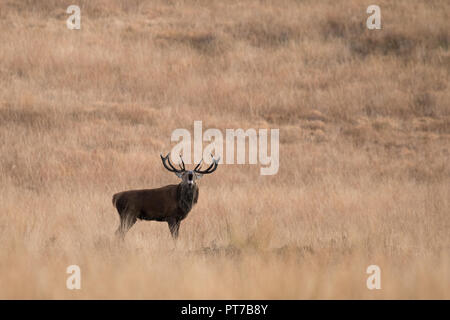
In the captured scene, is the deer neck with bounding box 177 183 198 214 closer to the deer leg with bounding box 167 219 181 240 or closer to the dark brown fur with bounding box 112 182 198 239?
the dark brown fur with bounding box 112 182 198 239

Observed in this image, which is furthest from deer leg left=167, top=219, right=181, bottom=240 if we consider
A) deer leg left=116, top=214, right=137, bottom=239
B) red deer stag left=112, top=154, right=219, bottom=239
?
deer leg left=116, top=214, right=137, bottom=239

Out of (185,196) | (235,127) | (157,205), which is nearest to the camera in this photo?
(185,196)

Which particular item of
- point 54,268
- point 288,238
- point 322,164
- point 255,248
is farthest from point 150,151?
point 54,268

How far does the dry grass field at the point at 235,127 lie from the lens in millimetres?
6371

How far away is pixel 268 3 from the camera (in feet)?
103

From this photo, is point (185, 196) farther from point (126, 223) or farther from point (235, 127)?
point (235, 127)

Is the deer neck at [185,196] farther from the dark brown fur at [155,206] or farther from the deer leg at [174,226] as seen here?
the deer leg at [174,226]

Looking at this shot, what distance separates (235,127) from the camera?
19.5m

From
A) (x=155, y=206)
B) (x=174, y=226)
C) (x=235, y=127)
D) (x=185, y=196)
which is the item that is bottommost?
(x=174, y=226)

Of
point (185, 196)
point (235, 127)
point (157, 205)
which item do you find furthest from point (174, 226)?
point (235, 127)

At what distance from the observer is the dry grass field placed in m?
6.37

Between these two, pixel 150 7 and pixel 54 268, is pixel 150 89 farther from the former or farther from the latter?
pixel 54 268

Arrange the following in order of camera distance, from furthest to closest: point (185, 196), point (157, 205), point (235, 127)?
1. point (235, 127)
2. point (157, 205)
3. point (185, 196)

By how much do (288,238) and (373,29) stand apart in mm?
20234
